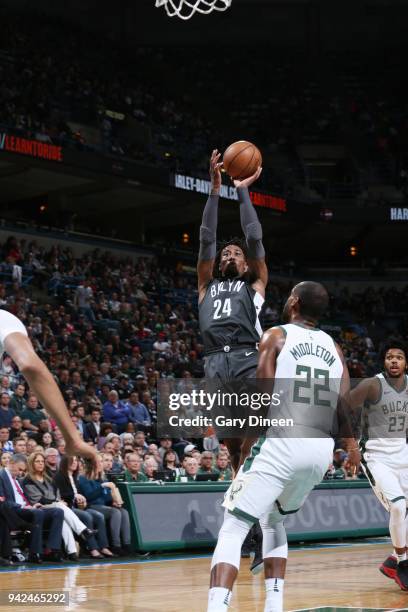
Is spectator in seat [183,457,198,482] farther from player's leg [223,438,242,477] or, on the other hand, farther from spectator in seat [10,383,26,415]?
player's leg [223,438,242,477]

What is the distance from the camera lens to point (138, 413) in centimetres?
1834

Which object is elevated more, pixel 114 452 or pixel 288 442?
pixel 288 442

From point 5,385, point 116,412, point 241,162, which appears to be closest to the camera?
point 241,162

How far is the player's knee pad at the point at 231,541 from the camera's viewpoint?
5.52 meters

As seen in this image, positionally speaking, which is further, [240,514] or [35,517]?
[35,517]

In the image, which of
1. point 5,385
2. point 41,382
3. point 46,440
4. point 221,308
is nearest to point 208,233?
point 221,308

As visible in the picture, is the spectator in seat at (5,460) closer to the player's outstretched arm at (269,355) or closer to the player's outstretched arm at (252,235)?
the player's outstretched arm at (252,235)

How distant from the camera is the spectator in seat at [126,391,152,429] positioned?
18.1 metres

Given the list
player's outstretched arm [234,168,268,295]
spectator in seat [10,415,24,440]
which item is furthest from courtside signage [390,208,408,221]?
player's outstretched arm [234,168,268,295]

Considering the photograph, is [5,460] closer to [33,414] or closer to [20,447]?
[20,447]

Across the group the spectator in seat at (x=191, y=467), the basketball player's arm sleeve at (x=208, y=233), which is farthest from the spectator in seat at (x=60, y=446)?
the basketball player's arm sleeve at (x=208, y=233)

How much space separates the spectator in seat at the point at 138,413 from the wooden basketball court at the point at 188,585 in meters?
6.05

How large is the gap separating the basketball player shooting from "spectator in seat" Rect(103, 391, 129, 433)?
32.8ft

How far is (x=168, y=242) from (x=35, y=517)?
22.7 metres
